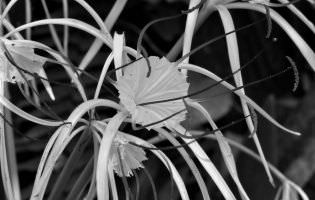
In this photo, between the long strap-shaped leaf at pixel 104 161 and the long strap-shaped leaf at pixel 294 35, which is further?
the long strap-shaped leaf at pixel 294 35

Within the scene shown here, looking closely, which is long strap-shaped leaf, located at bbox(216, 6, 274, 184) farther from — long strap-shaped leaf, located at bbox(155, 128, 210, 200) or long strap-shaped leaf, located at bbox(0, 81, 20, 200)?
long strap-shaped leaf, located at bbox(0, 81, 20, 200)

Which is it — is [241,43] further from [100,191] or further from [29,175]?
[100,191]

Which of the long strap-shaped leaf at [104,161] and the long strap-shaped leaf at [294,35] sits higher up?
the long strap-shaped leaf at [294,35]

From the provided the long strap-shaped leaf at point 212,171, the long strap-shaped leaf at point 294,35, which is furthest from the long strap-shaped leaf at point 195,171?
the long strap-shaped leaf at point 294,35

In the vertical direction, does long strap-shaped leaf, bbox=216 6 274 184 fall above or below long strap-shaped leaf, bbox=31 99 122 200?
above

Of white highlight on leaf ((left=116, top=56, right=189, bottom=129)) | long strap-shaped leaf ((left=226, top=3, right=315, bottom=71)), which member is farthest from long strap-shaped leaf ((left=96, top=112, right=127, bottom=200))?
long strap-shaped leaf ((left=226, top=3, right=315, bottom=71))

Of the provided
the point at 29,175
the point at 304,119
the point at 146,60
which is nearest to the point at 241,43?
the point at 304,119

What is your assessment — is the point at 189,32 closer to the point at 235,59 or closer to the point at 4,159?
the point at 235,59

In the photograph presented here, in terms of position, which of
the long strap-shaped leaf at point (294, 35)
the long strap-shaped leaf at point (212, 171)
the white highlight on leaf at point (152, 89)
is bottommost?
the long strap-shaped leaf at point (212, 171)

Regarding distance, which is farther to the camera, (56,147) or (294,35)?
(294,35)

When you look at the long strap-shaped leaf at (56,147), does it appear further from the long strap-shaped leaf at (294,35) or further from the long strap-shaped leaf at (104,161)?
the long strap-shaped leaf at (294,35)

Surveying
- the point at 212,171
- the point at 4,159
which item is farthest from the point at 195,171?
the point at 4,159
